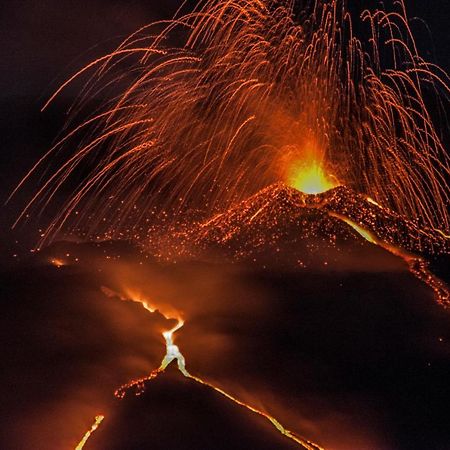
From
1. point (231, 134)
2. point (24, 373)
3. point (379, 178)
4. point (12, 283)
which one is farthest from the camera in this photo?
point (231, 134)

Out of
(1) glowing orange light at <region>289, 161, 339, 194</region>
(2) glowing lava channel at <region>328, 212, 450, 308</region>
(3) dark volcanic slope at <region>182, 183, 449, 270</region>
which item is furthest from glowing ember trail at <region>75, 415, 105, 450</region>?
(1) glowing orange light at <region>289, 161, 339, 194</region>

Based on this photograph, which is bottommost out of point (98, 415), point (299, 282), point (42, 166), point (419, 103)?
point (98, 415)


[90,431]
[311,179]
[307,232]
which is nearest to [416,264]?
[307,232]

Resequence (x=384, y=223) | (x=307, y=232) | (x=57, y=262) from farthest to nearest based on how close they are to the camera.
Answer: (x=384, y=223) → (x=307, y=232) → (x=57, y=262)

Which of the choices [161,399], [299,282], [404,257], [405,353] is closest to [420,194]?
[404,257]

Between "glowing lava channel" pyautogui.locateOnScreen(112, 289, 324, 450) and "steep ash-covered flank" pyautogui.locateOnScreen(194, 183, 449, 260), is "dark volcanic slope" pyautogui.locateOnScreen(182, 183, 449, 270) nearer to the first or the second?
"steep ash-covered flank" pyautogui.locateOnScreen(194, 183, 449, 260)

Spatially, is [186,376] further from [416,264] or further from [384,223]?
[384,223]

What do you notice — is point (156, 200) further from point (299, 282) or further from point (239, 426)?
point (239, 426)
